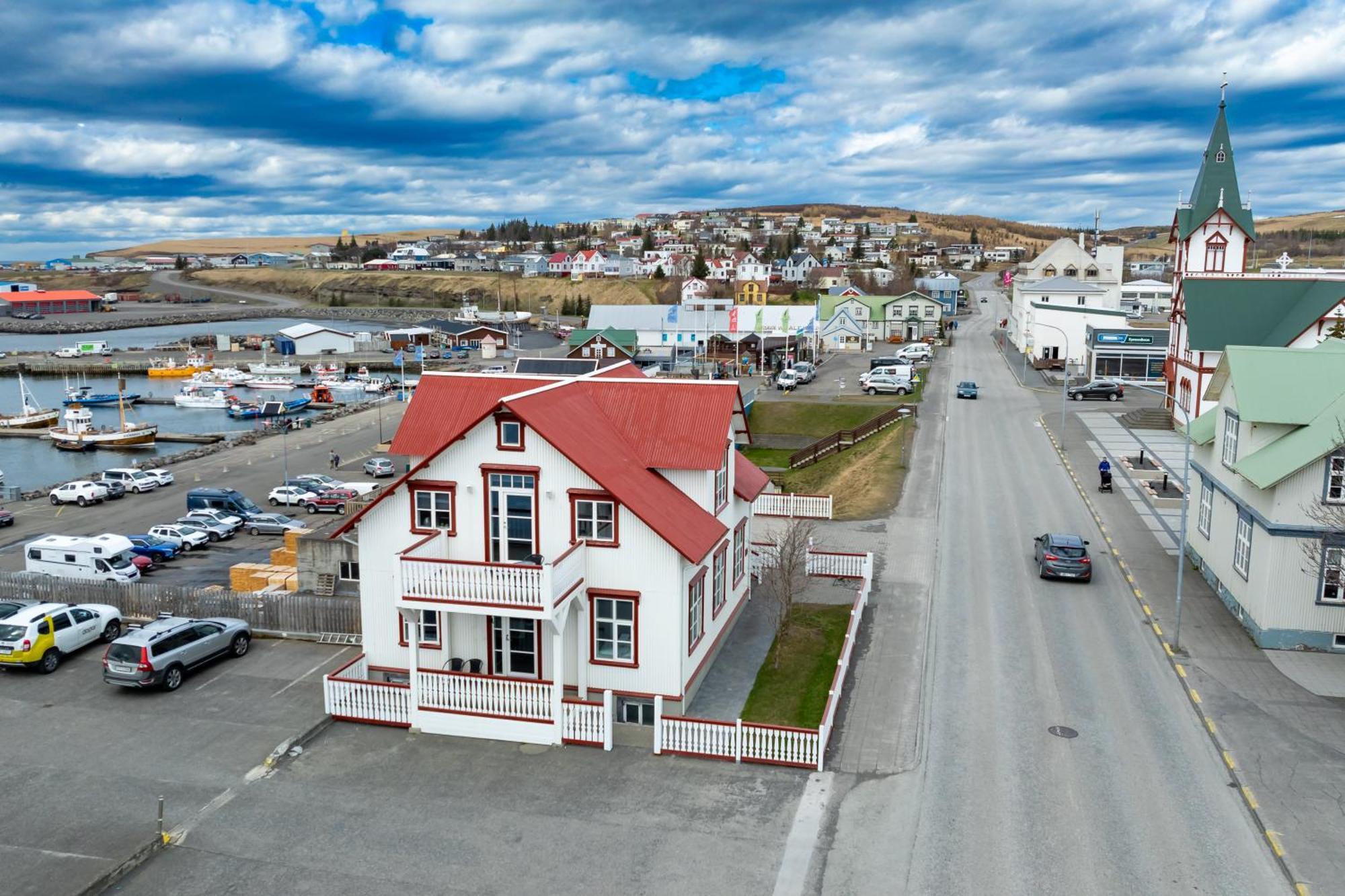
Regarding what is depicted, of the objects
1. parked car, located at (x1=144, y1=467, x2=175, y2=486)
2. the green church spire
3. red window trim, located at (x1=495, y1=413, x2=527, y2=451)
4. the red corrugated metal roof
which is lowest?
parked car, located at (x1=144, y1=467, x2=175, y2=486)

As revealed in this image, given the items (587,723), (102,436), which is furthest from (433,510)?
(102,436)

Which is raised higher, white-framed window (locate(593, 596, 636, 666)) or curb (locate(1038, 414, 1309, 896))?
white-framed window (locate(593, 596, 636, 666))

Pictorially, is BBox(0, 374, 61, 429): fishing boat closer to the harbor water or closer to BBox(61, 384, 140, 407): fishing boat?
the harbor water

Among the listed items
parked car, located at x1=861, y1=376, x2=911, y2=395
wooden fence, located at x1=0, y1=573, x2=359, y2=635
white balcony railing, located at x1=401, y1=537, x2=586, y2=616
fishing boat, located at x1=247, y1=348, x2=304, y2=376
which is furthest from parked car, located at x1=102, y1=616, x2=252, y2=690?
fishing boat, located at x1=247, y1=348, x2=304, y2=376

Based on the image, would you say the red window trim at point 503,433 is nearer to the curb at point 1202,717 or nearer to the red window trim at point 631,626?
the red window trim at point 631,626

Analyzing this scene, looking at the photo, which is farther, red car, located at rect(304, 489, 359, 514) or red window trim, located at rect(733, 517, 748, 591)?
red car, located at rect(304, 489, 359, 514)

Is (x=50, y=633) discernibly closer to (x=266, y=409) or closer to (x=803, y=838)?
(x=803, y=838)

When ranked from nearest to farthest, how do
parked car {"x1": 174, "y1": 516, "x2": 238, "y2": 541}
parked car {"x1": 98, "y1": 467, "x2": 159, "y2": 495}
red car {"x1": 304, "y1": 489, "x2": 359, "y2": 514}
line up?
parked car {"x1": 174, "y1": 516, "x2": 238, "y2": 541} → red car {"x1": 304, "y1": 489, "x2": 359, "y2": 514} → parked car {"x1": 98, "y1": 467, "x2": 159, "y2": 495}
